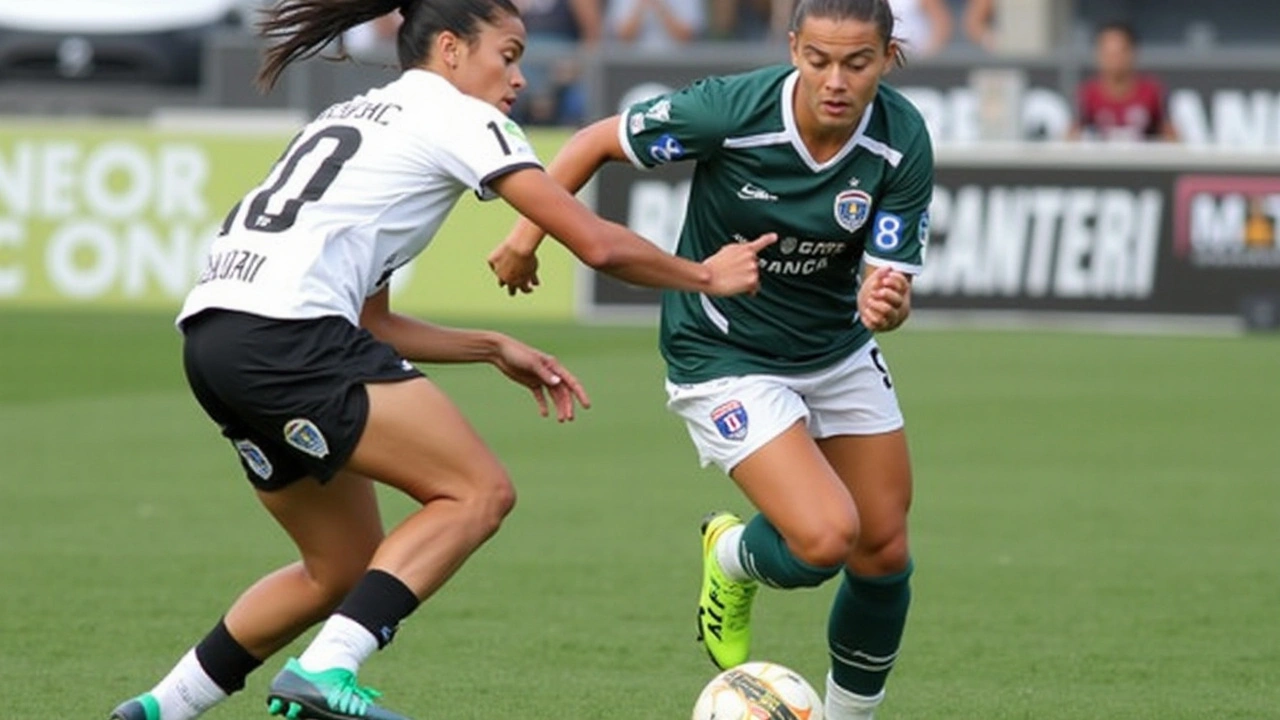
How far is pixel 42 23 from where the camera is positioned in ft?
82.8

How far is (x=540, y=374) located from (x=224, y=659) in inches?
40.7

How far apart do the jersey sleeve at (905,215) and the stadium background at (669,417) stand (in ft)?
4.21

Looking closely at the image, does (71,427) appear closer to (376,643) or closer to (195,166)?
(195,166)

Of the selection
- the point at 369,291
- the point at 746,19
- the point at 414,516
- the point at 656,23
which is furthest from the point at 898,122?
the point at 746,19

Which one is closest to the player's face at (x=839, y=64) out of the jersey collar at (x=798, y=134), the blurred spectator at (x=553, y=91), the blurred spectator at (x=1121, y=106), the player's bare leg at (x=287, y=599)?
the jersey collar at (x=798, y=134)

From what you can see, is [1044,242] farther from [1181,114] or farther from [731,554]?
[731,554]

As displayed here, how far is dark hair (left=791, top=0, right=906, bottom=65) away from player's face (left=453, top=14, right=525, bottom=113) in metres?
0.84

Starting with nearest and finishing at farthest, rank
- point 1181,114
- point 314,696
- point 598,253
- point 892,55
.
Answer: point 314,696 < point 598,253 < point 892,55 < point 1181,114

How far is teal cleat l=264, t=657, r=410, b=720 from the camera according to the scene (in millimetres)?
6027

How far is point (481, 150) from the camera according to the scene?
623 cm

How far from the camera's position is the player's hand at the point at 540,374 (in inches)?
261

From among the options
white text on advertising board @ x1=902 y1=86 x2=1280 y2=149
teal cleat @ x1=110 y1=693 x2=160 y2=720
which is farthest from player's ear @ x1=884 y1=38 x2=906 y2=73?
white text on advertising board @ x1=902 y1=86 x2=1280 y2=149

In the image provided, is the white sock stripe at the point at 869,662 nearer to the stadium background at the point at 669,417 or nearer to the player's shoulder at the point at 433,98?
the stadium background at the point at 669,417

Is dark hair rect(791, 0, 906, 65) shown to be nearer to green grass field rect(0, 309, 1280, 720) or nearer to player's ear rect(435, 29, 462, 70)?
player's ear rect(435, 29, 462, 70)
